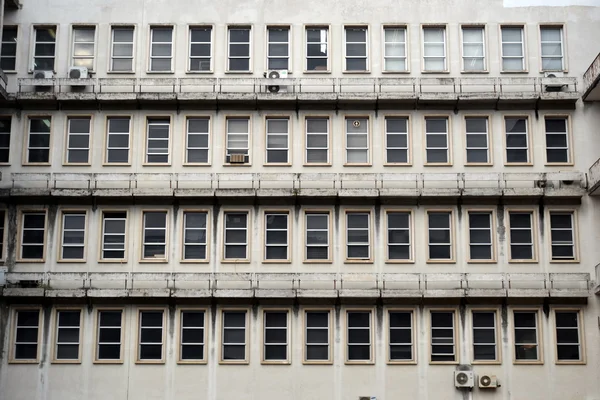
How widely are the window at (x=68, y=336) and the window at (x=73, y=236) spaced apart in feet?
7.41

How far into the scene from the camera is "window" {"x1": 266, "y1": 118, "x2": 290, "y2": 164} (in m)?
37.8

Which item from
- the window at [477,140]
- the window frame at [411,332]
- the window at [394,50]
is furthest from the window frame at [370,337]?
the window at [394,50]

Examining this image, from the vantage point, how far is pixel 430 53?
127ft

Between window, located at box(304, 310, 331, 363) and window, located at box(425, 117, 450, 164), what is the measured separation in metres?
7.81

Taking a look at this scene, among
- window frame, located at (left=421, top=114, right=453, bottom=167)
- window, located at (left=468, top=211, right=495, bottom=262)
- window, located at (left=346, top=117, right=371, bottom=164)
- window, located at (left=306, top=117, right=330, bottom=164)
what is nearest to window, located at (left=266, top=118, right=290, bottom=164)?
window, located at (left=306, top=117, right=330, bottom=164)

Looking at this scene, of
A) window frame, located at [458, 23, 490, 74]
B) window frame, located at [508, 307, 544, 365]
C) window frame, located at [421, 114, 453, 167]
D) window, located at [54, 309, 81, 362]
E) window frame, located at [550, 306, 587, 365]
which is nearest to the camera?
window frame, located at [550, 306, 587, 365]

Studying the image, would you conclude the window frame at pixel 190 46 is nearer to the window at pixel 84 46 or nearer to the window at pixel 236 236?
the window at pixel 84 46

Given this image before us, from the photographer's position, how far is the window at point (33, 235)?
121 feet

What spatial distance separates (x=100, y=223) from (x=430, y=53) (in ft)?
51.3

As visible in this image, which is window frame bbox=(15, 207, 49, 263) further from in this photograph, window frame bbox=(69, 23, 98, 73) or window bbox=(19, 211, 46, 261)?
window frame bbox=(69, 23, 98, 73)

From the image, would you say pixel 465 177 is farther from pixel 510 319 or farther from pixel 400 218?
pixel 510 319

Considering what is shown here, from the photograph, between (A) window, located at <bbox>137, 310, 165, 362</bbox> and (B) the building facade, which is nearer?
(B) the building facade

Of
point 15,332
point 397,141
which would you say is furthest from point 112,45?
point 397,141

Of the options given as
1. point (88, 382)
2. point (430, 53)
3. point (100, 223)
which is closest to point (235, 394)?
point (88, 382)
